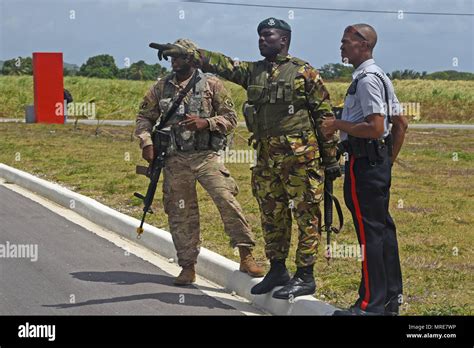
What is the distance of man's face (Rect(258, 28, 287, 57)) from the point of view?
6.30m

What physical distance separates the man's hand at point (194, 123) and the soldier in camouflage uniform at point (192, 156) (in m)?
0.02

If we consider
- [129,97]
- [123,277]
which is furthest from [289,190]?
[129,97]

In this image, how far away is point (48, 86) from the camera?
30.1 m

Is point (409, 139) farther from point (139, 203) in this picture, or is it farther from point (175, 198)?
point (175, 198)

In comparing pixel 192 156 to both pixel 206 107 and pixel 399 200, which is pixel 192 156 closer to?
pixel 206 107

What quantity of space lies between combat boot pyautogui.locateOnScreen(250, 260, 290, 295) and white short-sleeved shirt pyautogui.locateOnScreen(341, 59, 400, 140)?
1277 millimetres

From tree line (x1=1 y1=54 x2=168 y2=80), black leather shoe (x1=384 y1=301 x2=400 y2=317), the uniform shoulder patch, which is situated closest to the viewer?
black leather shoe (x1=384 y1=301 x2=400 y2=317)

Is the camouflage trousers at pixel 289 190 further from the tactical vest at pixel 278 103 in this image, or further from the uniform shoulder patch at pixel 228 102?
the uniform shoulder patch at pixel 228 102

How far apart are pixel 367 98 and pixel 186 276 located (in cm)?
254

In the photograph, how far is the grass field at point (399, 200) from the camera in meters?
6.97

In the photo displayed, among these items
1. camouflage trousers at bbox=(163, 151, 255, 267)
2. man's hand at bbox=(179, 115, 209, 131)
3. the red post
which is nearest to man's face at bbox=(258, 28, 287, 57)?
man's hand at bbox=(179, 115, 209, 131)

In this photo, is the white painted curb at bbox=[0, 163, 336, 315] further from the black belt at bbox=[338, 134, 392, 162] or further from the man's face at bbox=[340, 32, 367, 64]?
the man's face at bbox=[340, 32, 367, 64]

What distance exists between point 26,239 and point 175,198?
2794mm
